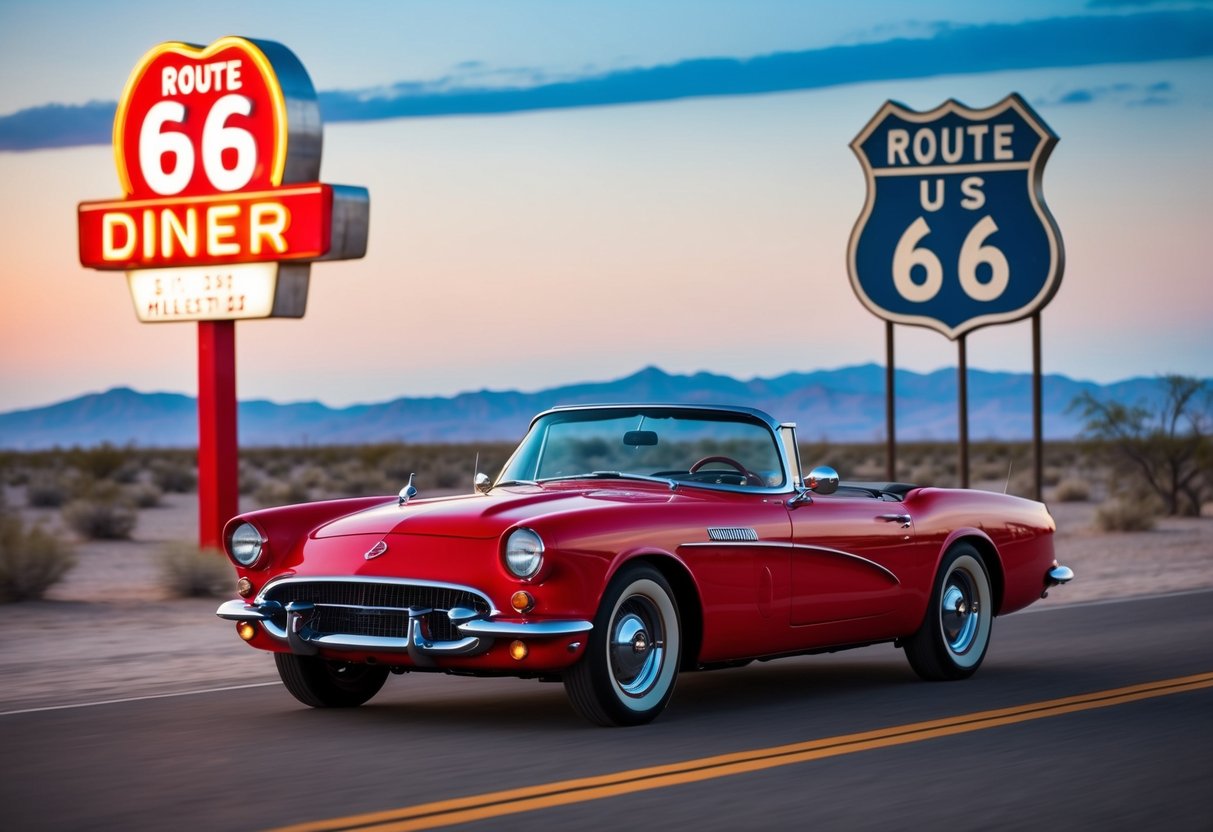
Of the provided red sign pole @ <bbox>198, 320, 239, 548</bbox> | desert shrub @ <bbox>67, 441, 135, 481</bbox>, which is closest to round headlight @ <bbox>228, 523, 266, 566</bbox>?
red sign pole @ <bbox>198, 320, 239, 548</bbox>

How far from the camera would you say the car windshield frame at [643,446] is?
1007cm

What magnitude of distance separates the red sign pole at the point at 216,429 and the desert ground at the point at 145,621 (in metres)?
1.01

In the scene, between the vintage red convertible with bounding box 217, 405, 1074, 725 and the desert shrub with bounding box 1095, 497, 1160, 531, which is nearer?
the vintage red convertible with bounding box 217, 405, 1074, 725

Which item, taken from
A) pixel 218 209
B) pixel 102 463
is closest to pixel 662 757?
pixel 218 209

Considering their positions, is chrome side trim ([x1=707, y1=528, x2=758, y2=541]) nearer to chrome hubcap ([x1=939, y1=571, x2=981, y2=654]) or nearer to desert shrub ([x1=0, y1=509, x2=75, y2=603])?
chrome hubcap ([x1=939, y1=571, x2=981, y2=654])

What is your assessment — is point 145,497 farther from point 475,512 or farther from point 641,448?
point 475,512

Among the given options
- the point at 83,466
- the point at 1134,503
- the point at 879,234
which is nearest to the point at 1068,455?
the point at 83,466

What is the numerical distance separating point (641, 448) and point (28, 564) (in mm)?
10046

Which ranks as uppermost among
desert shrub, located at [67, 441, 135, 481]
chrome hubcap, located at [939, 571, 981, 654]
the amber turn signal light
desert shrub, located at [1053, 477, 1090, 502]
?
the amber turn signal light

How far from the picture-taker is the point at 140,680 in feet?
37.6

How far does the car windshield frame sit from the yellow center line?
1.72 m

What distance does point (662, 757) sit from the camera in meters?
7.94

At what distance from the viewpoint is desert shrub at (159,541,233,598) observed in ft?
61.0

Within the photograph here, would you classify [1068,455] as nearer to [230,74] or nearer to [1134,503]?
[1134,503]
